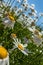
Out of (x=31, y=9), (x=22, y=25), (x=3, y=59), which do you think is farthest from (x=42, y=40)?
(x=31, y=9)

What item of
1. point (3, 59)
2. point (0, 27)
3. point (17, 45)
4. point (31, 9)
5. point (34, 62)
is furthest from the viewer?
point (31, 9)

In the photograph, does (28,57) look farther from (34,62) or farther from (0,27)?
(0,27)

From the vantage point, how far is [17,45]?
5.97 ft

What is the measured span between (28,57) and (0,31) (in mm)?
380

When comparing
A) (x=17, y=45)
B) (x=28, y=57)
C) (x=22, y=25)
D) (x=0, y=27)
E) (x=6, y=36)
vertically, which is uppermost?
(x=22, y=25)

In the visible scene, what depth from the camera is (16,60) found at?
2.20 meters

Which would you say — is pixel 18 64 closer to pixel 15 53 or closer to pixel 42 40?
pixel 15 53

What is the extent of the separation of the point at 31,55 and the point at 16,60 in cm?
33

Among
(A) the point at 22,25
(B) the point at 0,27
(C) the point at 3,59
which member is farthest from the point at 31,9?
(C) the point at 3,59

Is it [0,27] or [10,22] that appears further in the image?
[0,27]

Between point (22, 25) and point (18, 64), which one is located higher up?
point (22, 25)

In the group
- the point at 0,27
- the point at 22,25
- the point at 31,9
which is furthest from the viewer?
the point at 31,9

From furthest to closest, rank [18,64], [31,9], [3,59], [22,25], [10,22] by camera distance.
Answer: [31,9], [22,25], [18,64], [10,22], [3,59]

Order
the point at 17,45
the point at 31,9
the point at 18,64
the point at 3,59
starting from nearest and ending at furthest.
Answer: the point at 3,59 → the point at 17,45 → the point at 18,64 → the point at 31,9
